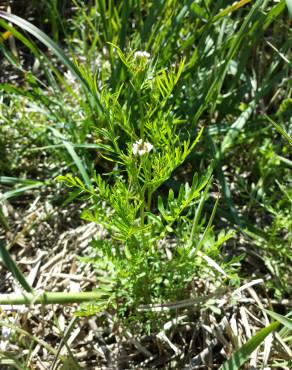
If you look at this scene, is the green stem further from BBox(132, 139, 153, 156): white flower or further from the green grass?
BBox(132, 139, 153, 156): white flower

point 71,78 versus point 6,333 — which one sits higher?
point 71,78

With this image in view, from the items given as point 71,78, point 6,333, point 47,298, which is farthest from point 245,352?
point 71,78

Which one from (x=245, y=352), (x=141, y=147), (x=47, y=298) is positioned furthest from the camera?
(x=47, y=298)

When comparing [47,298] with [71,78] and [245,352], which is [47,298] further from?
[71,78]

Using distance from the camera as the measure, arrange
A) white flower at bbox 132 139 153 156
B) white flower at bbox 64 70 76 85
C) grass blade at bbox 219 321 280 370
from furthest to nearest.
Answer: white flower at bbox 64 70 76 85 < grass blade at bbox 219 321 280 370 < white flower at bbox 132 139 153 156

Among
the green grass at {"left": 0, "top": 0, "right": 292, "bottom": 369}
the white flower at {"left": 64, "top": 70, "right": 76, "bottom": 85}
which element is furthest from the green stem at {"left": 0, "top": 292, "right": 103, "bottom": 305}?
the white flower at {"left": 64, "top": 70, "right": 76, "bottom": 85}

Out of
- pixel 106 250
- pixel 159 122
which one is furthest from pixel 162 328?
pixel 159 122

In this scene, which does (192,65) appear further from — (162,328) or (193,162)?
(162,328)

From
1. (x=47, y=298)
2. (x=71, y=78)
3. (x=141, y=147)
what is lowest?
(x=47, y=298)
